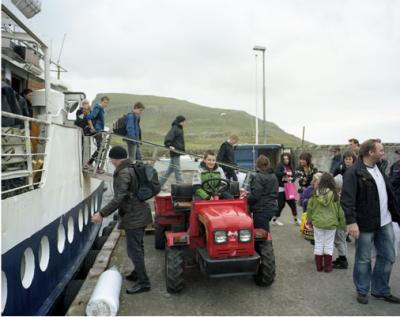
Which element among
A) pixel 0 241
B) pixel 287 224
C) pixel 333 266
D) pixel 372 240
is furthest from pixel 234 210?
pixel 287 224

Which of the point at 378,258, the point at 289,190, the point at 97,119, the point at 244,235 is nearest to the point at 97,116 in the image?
the point at 97,119

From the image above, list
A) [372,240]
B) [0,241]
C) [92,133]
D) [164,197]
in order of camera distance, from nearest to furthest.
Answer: [0,241]
[372,240]
[164,197]
[92,133]

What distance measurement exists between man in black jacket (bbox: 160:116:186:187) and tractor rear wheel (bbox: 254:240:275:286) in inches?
144

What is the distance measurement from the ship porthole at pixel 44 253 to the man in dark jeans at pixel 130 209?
109 cm

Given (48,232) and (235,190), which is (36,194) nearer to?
(48,232)

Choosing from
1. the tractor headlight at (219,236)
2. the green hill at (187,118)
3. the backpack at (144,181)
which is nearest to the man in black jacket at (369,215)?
the tractor headlight at (219,236)

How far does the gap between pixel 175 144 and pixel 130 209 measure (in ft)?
12.6

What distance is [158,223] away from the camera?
6.16 m

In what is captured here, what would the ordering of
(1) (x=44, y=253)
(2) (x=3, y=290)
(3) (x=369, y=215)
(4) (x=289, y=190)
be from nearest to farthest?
(2) (x=3, y=290) < (3) (x=369, y=215) < (1) (x=44, y=253) < (4) (x=289, y=190)

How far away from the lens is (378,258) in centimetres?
428

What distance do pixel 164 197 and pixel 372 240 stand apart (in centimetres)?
332

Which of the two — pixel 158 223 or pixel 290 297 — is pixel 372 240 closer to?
pixel 290 297

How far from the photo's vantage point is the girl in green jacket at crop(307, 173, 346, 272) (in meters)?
5.18

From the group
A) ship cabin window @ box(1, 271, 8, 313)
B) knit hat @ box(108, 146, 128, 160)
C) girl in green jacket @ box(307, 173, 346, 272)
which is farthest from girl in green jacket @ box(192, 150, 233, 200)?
ship cabin window @ box(1, 271, 8, 313)
